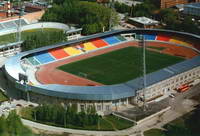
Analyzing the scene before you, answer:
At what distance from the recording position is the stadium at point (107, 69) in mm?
30938

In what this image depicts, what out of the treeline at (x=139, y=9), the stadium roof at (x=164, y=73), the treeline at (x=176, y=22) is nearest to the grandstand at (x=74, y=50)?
the treeline at (x=176, y=22)

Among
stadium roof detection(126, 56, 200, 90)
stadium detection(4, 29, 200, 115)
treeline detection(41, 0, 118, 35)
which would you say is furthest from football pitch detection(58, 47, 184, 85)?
treeline detection(41, 0, 118, 35)

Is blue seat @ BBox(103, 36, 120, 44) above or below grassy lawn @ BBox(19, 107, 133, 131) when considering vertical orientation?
above

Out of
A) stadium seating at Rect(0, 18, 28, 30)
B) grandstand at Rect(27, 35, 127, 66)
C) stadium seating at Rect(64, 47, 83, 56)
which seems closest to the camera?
grandstand at Rect(27, 35, 127, 66)

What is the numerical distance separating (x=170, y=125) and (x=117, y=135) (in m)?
4.02

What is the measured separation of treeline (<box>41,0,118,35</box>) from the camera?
2096 inches

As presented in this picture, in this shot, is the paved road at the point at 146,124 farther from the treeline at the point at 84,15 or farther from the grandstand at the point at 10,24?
the grandstand at the point at 10,24

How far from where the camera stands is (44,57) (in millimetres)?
41375

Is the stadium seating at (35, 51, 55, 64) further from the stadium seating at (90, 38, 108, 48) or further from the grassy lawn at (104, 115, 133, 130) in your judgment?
the grassy lawn at (104, 115, 133, 130)

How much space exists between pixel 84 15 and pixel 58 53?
53.7 feet

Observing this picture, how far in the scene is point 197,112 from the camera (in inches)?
1178

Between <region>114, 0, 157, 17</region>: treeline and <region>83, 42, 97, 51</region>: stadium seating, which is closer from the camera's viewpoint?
<region>83, 42, 97, 51</region>: stadium seating

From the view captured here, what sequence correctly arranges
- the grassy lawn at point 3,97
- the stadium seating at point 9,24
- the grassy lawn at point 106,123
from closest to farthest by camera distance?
the grassy lawn at point 106,123 < the grassy lawn at point 3,97 < the stadium seating at point 9,24

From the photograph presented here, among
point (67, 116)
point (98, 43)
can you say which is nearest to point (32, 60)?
point (98, 43)
